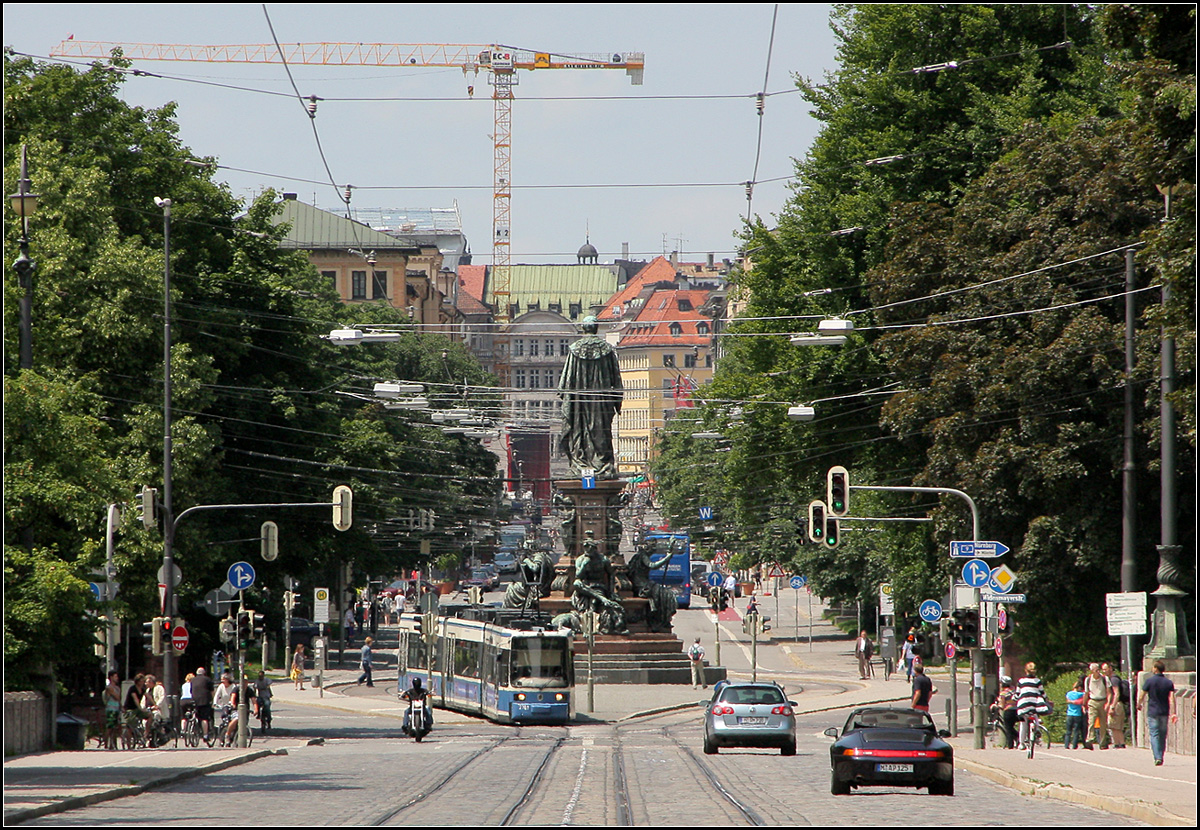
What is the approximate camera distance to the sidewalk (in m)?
19.2

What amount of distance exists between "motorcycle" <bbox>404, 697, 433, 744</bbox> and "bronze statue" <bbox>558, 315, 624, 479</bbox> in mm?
21291

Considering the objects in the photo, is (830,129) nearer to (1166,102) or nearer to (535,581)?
(535,581)

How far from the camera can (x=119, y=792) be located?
21109 mm

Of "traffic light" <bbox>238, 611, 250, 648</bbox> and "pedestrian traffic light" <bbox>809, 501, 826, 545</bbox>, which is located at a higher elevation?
"pedestrian traffic light" <bbox>809, 501, 826, 545</bbox>

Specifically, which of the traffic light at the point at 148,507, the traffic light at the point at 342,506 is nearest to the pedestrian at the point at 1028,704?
the traffic light at the point at 342,506

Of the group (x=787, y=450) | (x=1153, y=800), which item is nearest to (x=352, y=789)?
(x=1153, y=800)

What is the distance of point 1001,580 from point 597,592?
855 inches

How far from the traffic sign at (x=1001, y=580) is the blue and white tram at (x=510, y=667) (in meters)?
11.8

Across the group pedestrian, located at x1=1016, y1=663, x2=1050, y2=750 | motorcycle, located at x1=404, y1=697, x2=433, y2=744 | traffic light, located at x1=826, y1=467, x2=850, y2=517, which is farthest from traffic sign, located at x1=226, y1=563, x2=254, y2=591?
pedestrian, located at x1=1016, y1=663, x2=1050, y2=750

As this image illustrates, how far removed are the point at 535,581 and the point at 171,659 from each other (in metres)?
18.6

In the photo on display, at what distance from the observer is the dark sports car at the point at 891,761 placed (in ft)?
68.8

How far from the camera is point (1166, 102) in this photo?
19156 mm

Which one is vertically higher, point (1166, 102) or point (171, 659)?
point (1166, 102)

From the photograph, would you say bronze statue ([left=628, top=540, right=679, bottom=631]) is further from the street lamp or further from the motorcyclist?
the street lamp
